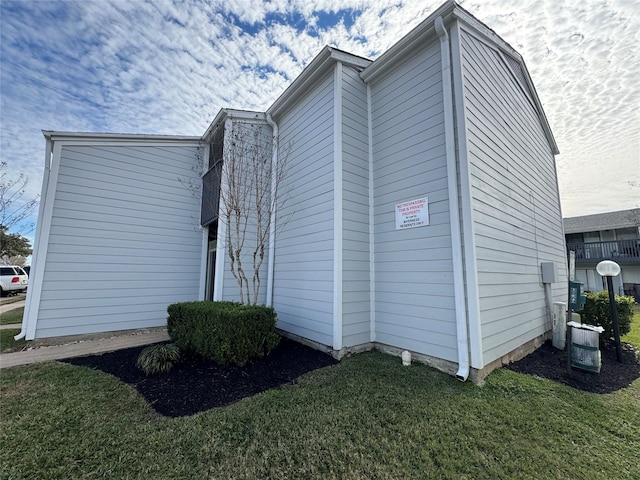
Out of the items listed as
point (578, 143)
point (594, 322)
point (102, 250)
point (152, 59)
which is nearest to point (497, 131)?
point (594, 322)

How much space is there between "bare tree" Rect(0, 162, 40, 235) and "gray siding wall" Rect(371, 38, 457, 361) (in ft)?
39.6

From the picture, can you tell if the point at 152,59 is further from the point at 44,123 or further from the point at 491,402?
the point at 491,402

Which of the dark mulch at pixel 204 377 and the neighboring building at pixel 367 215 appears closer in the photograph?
the dark mulch at pixel 204 377

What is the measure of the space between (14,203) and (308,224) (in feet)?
38.1

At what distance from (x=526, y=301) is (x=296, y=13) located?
7630mm

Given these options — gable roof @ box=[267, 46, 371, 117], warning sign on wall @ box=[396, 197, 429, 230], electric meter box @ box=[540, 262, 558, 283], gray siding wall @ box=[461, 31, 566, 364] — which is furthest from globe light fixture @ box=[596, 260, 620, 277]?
gable roof @ box=[267, 46, 371, 117]

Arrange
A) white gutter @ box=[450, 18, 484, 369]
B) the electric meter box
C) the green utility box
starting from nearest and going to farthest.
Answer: white gutter @ box=[450, 18, 484, 369] < the green utility box < the electric meter box

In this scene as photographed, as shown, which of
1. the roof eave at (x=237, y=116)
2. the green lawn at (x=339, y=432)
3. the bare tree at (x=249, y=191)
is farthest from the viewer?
the roof eave at (x=237, y=116)

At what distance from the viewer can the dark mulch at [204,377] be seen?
3.15 metres

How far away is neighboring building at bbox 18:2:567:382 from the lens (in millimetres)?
3924

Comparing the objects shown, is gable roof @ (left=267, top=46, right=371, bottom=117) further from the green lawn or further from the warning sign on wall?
the green lawn

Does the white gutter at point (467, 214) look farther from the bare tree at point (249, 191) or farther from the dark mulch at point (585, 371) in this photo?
the bare tree at point (249, 191)

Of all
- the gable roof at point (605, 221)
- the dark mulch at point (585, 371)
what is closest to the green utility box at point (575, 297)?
the dark mulch at point (585, 371)

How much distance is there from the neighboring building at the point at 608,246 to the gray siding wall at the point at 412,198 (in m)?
17.6
